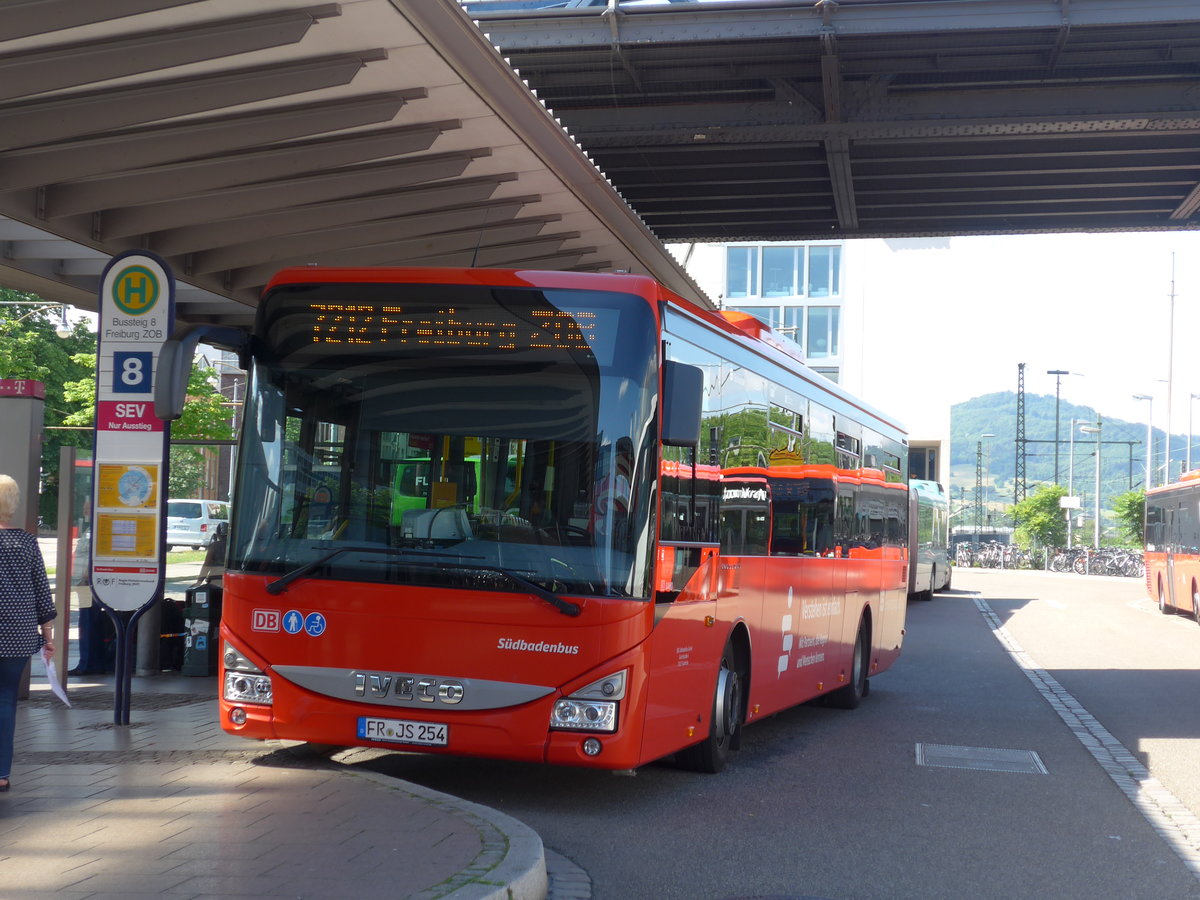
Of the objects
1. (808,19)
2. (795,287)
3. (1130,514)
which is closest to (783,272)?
(795,287)

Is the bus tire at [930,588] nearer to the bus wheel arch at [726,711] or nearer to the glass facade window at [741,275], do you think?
the bus wheel arch at [726,711]

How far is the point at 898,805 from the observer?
341 inches

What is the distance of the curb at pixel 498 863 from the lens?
543 centimetres

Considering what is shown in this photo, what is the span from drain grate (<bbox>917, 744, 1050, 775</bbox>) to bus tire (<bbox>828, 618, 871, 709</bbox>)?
251 centimetres

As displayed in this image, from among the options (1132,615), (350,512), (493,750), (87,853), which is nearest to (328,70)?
(350,512)

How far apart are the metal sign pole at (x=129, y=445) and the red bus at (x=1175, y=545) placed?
24.4 m

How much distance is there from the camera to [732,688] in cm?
951

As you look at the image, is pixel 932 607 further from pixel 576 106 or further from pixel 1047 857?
pixel 1047 857

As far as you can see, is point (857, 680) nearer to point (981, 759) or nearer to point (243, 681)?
point (981, 759)

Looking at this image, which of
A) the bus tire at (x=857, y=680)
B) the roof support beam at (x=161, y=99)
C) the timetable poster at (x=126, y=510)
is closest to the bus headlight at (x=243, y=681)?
the timetable poster at (x=126, y=510)

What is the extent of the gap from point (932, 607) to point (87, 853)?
1202 inches

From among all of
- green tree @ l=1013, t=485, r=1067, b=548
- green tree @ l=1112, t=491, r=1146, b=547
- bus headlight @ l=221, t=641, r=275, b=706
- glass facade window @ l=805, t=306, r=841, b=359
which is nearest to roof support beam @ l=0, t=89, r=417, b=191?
bus headlight @ l=221, t=641, r=275, b=706

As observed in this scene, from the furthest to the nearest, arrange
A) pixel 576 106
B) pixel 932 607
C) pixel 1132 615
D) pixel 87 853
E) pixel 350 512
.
→ pixel 932 607
pixel 1132 615
pixel 576 106
pixel 350 512
pixel 87 853

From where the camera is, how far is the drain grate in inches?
408
